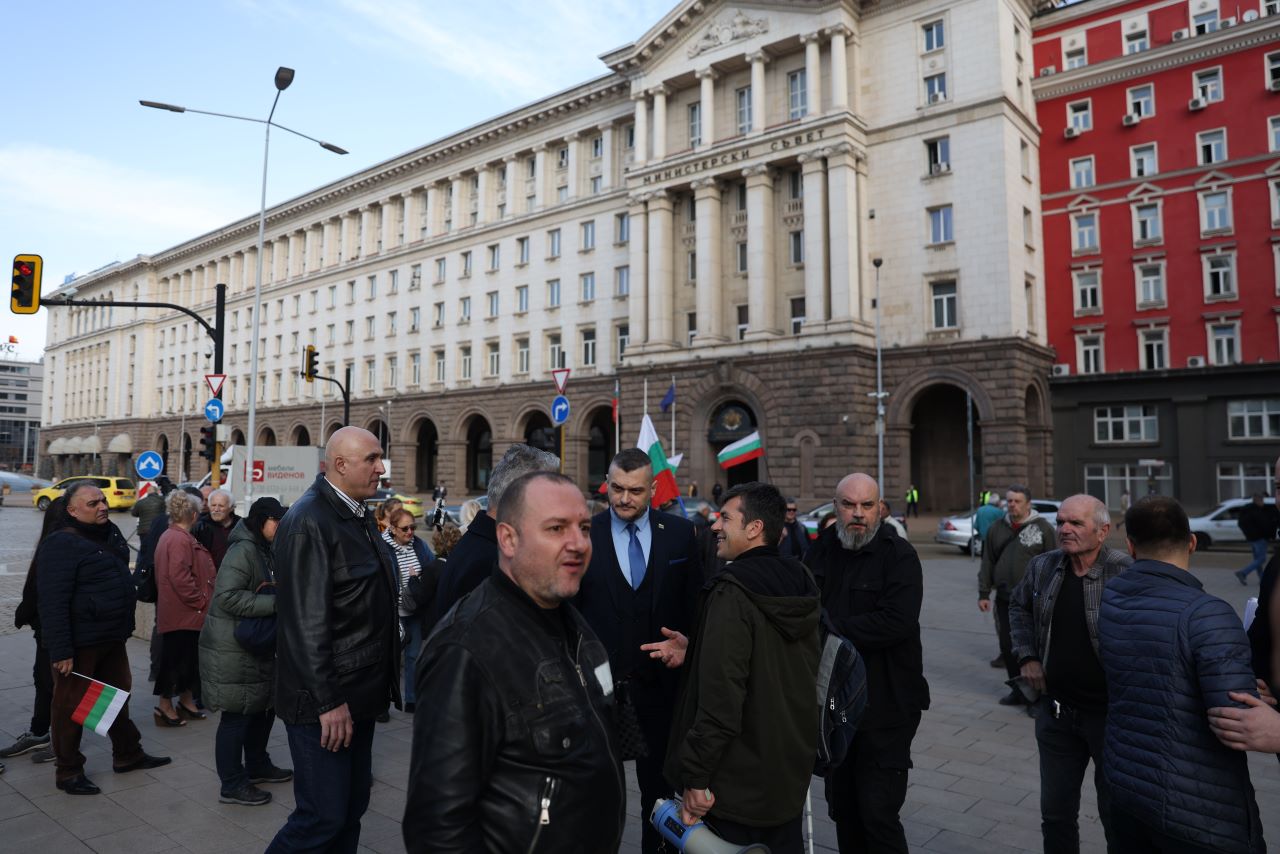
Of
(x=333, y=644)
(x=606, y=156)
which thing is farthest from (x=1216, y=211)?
(x=333, y=644)

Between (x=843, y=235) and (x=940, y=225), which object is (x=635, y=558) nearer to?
(x=843, y=235)

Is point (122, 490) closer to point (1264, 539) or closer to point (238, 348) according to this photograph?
point (238, 348)

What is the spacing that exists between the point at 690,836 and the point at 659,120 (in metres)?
37.0

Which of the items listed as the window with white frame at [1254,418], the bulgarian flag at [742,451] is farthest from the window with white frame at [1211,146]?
the bulgarian flag at [742,451]

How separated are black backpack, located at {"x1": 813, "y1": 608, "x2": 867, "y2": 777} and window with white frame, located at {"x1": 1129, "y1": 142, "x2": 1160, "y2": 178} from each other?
36.4m

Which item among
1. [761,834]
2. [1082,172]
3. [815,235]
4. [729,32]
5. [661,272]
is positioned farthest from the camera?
[661,272]

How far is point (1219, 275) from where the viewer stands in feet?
102

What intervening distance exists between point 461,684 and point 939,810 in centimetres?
442

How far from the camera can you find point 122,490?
133 ft

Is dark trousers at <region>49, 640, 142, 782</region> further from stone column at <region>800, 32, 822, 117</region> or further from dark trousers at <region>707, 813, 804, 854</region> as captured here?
stone column at <region>800, 32, 822, 117</region>

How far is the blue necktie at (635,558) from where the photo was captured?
4.37 m

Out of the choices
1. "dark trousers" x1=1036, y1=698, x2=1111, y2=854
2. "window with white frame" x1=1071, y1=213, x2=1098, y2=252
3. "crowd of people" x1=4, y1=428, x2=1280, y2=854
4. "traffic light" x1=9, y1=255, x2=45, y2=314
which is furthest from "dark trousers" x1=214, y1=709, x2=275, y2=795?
"window with white frame" x1=1071, y1=213, x2=1098, y2=252

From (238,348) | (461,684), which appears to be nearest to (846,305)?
(461,684)

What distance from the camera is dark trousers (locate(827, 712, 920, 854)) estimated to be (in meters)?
3.97
